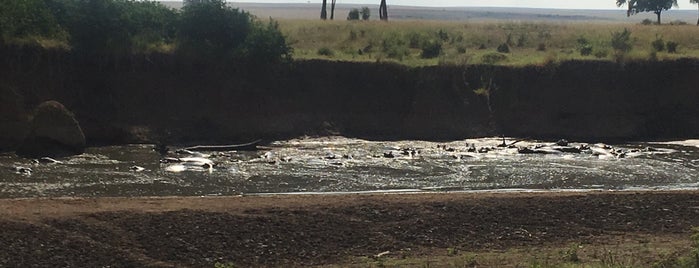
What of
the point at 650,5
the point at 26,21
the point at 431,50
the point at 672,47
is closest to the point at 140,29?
the point at 26,21

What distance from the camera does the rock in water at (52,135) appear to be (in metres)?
27.1

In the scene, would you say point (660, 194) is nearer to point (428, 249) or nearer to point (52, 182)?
point (428, 249)

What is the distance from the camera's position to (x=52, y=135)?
2745 cm

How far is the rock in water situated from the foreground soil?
873 cm

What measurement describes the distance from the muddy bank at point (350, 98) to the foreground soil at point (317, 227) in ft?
42.1

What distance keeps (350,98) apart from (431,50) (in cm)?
542

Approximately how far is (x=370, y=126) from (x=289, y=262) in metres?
18.3

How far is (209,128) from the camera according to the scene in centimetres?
3222

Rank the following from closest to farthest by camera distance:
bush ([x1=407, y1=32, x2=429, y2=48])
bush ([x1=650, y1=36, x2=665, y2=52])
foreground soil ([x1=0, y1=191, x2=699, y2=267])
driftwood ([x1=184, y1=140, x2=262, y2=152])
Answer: foreground soil ([x1=0, y1=191, x2=699, y2=267]), driftwood ([x1=184, y1=140, x2=262, y2=152]), bush ([x1=650, y1=36, x2=665, y2=52]), bush ([x1=407, y1=32, x2=429, y2=48])

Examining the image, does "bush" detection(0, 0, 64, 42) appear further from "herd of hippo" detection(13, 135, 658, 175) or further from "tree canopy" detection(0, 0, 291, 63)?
"herd of hippo" detection(13, 135, 658, 175)

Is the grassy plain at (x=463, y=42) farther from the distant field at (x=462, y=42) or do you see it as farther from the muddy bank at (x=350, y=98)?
the muddy bank at (x=350, y=98)

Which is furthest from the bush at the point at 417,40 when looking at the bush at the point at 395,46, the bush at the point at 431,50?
the bush at the point at 431,50

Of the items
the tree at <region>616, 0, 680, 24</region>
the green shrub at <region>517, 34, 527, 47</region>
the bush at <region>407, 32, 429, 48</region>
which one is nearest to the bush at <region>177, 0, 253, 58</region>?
the bush at <region>407, 32, 429, 48</region>

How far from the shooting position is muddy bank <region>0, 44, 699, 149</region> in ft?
103
